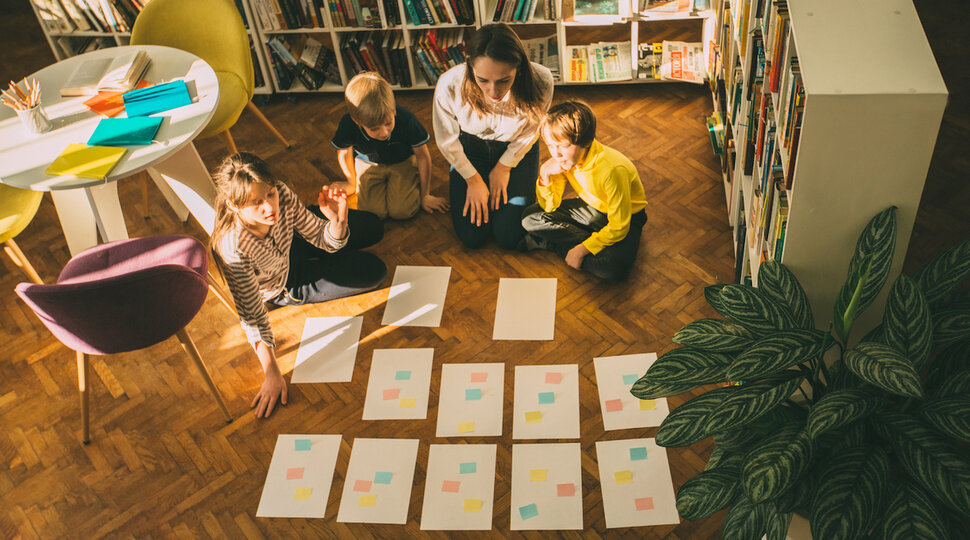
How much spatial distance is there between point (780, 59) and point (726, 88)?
1.17 m

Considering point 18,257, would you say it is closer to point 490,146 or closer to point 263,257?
point 263,257

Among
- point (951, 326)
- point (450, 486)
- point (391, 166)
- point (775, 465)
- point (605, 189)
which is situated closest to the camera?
point (775, 465)

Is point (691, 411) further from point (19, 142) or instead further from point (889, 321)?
point (19, 142)

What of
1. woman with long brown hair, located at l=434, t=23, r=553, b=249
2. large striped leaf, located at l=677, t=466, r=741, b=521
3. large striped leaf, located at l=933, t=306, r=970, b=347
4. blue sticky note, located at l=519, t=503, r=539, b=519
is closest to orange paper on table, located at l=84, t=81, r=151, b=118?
woman with long brown hair, located at l=434, t=23, r=553, b=249

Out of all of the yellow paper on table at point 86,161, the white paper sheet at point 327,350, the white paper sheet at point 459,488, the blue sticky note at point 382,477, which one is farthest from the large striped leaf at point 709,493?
the yellow paper on table at point 86,161

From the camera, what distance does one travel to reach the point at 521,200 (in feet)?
10.6

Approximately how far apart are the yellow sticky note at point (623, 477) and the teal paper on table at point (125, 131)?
1940 millimetres

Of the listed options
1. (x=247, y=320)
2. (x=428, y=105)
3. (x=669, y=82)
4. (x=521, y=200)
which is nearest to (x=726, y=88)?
(x=669, y=82)

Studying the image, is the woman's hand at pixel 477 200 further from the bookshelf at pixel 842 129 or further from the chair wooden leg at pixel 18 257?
the chair wooden leg at pixel 18 257

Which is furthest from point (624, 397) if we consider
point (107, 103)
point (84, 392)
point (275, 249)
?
point (107, 103)

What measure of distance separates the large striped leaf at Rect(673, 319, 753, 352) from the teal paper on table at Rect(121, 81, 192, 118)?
205 cm

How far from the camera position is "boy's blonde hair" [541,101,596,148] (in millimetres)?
2676

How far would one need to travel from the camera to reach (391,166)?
3379mm

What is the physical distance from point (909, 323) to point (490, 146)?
1898mm
